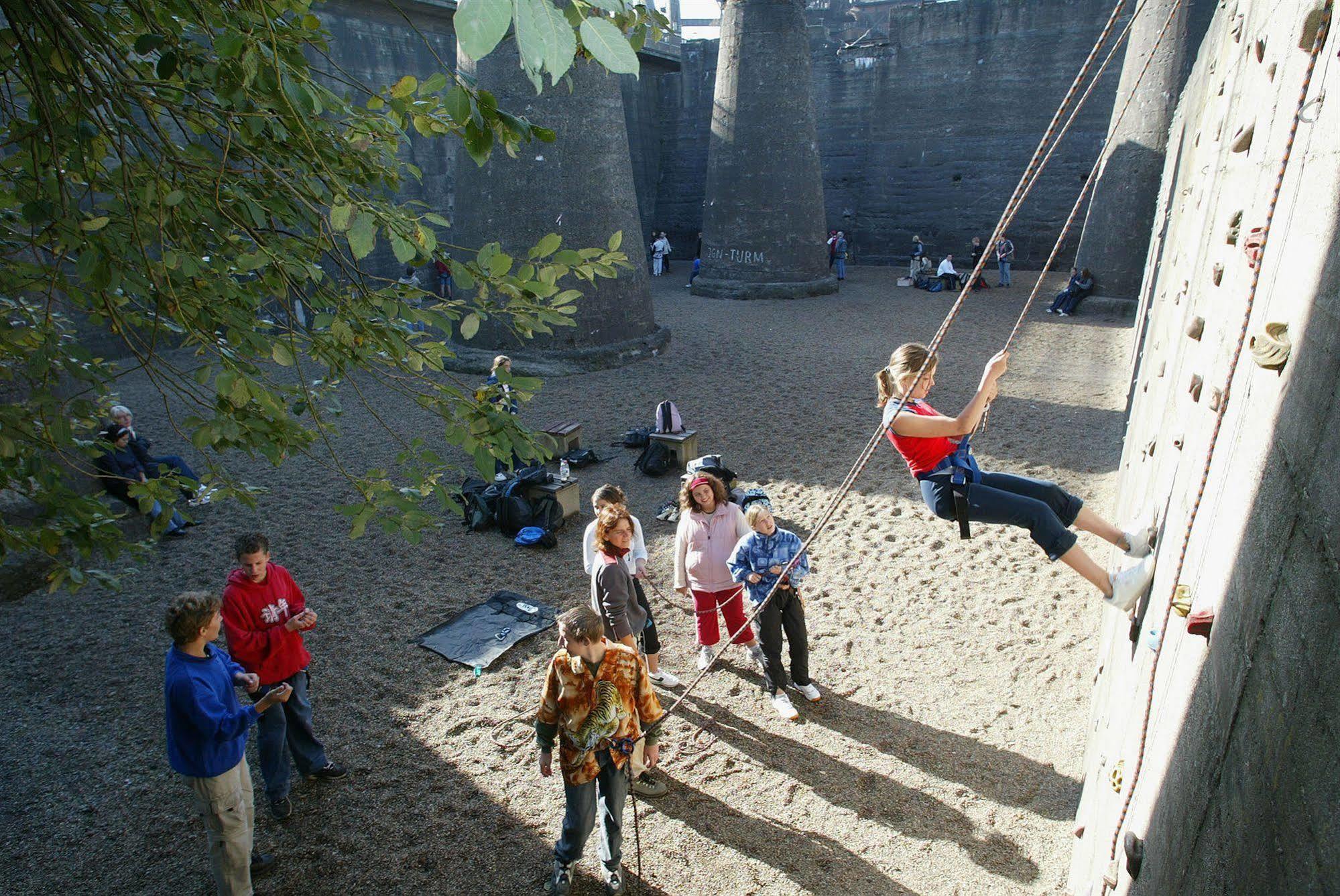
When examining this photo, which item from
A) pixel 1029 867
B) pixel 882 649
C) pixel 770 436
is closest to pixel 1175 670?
pixel 1029 867

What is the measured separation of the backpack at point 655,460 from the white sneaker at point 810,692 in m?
4.44

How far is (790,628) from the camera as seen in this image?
17.3ft

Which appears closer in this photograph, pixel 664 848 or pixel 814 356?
pixel 664 848

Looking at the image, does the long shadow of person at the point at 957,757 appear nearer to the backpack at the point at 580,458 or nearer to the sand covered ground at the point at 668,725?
the sand covered ground at the point at 668,725

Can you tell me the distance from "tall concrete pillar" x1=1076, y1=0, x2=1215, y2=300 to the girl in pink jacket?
11.6m

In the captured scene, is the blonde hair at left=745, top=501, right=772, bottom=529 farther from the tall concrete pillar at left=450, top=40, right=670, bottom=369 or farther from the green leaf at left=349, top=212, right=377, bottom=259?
the tall concrete pillar at left=450, top=40, right=670, bottom=369

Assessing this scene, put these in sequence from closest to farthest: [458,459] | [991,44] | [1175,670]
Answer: [1175,670], [458,459], [991,44]

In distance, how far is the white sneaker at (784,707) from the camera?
17.3 feet

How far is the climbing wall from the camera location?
1.43 m

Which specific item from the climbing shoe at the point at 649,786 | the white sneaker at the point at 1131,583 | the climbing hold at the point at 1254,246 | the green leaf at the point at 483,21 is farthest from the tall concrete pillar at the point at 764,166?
the green leaf at the point at 483,21

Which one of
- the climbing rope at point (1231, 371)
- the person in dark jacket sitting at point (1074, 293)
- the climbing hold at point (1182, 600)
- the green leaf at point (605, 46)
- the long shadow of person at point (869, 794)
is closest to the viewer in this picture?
the green leaf at point (605, 46)

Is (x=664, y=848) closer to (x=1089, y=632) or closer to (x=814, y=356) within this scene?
(x=1089, y=632)

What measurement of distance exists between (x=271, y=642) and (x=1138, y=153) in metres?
15.9

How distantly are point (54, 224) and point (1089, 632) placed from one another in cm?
624
